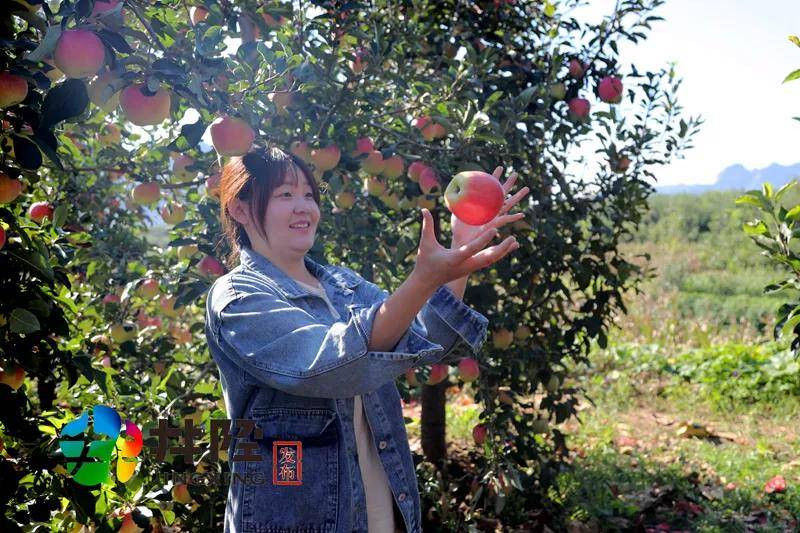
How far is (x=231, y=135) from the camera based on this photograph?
5.85ft

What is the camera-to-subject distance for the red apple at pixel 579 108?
3.20 metres

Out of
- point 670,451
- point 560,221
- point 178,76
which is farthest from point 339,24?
point 670,451

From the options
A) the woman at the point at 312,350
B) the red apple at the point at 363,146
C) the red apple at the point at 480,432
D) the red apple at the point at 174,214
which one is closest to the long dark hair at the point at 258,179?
the woman at the point at 312,350

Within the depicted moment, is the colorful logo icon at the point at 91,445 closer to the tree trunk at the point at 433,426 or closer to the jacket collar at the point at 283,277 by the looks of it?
the jacket collar at the point at 283,277

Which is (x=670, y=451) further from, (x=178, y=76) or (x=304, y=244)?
(x=178, y=76)

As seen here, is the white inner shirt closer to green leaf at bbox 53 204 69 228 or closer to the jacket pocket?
the jacket pocket

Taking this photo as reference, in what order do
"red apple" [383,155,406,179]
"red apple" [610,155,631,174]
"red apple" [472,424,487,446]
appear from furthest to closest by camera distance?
"red apple" [610,155,631,174]
"red apple" [472,424,487,446]
"red apple" [383,155,406,179]

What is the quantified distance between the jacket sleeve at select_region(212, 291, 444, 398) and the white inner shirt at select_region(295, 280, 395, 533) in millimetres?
252

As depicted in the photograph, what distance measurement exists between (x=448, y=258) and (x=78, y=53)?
32.8 inches

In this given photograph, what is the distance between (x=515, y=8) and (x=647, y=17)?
26.1 inches

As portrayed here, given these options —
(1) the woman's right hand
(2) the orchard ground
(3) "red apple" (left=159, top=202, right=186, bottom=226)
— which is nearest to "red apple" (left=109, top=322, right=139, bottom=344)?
(3) "red apple" (left=159, top=202, right=186, bottom=226)

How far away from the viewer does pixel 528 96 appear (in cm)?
266

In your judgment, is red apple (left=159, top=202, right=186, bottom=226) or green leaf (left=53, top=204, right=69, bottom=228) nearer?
green leaf (left=53, top=204, right=69, bottom=228)

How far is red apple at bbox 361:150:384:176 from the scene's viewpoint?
261 cm
